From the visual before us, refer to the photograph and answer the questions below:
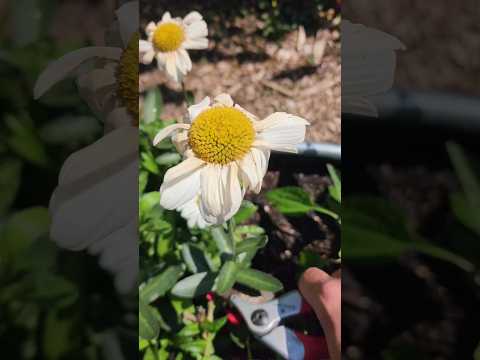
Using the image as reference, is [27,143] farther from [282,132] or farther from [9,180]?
[282,132]

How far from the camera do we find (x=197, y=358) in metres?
0.59

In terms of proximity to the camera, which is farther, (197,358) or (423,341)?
(423,341)

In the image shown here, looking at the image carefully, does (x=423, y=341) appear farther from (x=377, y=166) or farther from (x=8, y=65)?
(x=8, y=65)

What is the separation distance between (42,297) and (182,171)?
232mm

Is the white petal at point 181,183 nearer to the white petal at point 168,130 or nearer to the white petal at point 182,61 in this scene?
the white petal at point 168,130

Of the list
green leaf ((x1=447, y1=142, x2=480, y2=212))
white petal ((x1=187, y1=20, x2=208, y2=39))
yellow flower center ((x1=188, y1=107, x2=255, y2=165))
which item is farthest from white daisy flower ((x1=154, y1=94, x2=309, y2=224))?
green leaf ((x1=447, y1=142, x2=480, y2=212))

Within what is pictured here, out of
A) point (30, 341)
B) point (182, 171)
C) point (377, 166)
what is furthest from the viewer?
point (377, 166)

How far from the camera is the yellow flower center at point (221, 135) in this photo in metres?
0.38

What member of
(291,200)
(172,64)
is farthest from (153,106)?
(291,200)

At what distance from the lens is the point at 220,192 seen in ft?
1.21

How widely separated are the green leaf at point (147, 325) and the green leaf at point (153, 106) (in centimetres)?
24

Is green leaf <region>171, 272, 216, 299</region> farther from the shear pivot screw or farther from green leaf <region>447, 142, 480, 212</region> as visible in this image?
green leaf <region>447, 142, 480, 212</region>

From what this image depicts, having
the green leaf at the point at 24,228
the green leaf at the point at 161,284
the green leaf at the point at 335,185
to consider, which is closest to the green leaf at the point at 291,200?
the green leaf at the point at 335,185

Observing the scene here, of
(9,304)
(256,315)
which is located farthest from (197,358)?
(9,304)
